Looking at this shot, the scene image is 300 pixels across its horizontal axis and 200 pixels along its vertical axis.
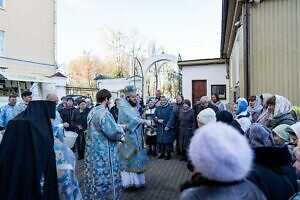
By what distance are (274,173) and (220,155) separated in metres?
1.03

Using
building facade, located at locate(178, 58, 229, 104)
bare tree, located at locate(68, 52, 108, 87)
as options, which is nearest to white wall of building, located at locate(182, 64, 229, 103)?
building facade, located at locate(178, 58, 229, 104)

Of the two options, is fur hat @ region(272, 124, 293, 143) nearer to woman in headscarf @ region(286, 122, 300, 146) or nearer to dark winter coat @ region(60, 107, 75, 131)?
woman in headscarf @ region(286, 122, 300, 146)

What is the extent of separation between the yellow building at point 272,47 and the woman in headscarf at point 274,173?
18.8 feet

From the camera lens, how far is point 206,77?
63.3 feet

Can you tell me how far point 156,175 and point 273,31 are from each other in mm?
4264

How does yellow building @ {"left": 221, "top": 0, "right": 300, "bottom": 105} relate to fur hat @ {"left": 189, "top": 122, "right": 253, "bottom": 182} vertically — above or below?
above

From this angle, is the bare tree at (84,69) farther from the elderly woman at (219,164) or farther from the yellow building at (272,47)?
the elderly woman at (219,164)

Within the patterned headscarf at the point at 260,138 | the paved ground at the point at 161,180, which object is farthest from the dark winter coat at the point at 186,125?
the patterned headscarf at the point at 260,138

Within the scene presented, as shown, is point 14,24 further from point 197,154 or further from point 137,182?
point 197,154

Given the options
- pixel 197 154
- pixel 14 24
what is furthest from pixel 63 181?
pixel 14 24

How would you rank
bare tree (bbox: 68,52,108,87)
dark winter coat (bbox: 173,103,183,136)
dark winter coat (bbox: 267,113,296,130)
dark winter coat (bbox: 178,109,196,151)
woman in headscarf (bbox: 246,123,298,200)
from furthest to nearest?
bare tree (bbox: 68,52,108,87) → dark winter coat (bbox: 173,103,183,136) → dark winter coat (bbox: 178,109,196,151) → dark winter coat (bbox: 267,113,296,130) → woman in headscarf (bbox: 246,123,298,200)

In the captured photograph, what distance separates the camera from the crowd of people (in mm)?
1707

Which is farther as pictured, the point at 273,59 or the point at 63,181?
the point at 273,59

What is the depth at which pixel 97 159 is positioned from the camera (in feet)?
16.1
